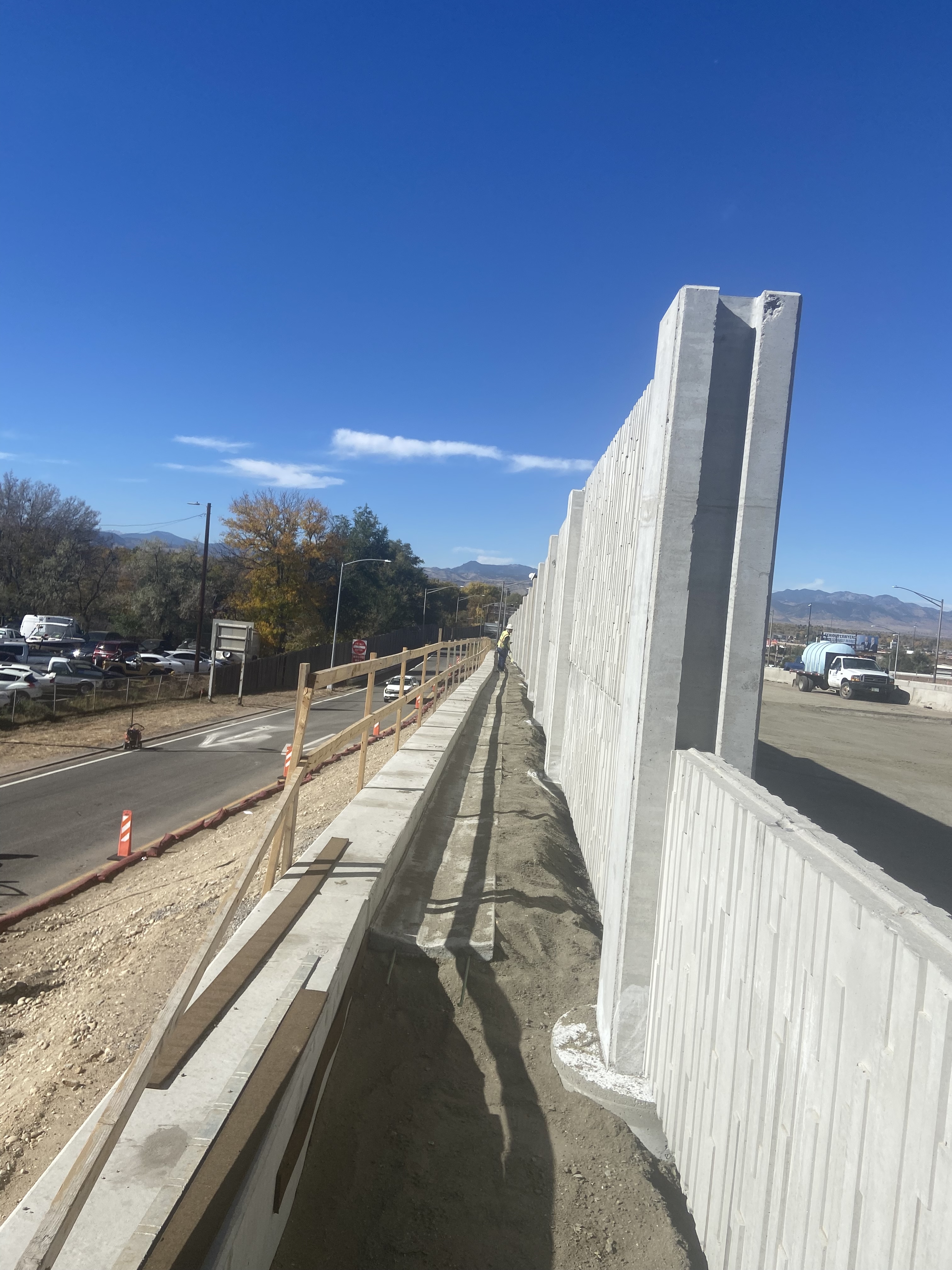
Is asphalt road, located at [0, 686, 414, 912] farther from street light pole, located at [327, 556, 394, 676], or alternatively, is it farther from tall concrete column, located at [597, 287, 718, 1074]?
tall concrete column, located at [597, 287, 718, 1074]

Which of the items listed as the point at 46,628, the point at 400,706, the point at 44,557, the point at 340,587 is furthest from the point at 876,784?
the point at 44,557

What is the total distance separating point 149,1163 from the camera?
2.36m

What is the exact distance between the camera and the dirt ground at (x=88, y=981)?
3410mm

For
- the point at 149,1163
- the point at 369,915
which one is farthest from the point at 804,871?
the point at 369,915

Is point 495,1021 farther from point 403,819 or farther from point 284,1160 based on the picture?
point 403,819

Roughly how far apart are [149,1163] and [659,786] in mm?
2413

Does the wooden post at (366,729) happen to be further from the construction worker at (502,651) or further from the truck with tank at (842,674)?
the truck with tank at (842,674)

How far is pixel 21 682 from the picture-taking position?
1084 inches

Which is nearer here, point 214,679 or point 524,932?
point 524,932

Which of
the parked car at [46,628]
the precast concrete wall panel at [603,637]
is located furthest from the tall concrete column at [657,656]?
the parked car at [46,628]

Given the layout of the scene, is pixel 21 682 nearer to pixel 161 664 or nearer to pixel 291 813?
pixel 161 664

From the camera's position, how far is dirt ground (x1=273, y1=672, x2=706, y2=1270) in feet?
9.23

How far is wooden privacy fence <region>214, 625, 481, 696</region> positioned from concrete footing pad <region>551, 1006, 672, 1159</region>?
2266cm

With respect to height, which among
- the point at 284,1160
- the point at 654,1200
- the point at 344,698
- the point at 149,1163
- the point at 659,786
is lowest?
the point at 344,698
